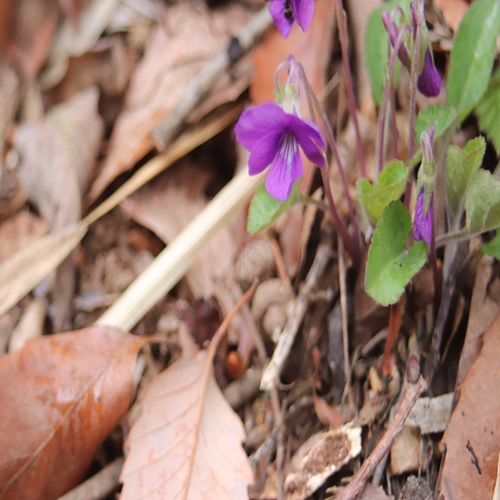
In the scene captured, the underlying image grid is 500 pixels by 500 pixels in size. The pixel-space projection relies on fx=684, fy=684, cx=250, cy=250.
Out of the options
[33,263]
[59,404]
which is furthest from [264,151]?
[33,263]

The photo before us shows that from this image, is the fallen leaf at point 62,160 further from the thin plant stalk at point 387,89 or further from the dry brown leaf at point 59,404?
the thin plant stalk at point 387,89

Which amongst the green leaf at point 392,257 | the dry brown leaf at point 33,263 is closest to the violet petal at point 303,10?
the green leaf at point 392,257

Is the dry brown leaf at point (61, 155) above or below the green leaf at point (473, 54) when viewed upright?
above

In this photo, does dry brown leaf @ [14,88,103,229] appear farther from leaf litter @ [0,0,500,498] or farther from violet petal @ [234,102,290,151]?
violet petal @ [234,102,290,151]

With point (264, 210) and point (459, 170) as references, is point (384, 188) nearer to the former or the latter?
point (459, 170)

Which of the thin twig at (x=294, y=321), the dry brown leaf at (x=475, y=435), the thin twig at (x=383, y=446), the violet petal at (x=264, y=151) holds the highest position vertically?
the violet petal at (x=264, y=151)
